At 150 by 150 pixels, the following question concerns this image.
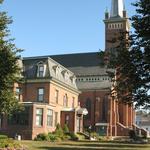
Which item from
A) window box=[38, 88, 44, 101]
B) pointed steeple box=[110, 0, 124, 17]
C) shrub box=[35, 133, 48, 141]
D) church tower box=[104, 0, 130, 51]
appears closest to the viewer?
shrub box=[35, 133, 48, 141]

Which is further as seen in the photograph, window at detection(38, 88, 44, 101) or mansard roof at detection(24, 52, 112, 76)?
mansard roof at detection(24, 52, 112, 76)

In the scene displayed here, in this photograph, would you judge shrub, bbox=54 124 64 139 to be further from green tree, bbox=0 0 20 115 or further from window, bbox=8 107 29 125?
green tree, bbox=0 0 20 115

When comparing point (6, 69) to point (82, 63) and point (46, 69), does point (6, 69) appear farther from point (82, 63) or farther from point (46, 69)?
point (82, 63)

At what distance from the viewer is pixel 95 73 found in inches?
3506

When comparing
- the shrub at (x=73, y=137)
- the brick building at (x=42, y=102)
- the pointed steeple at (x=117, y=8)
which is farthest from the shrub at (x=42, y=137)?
the pointed steeple at (x=117, y=8)

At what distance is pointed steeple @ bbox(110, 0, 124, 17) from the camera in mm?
104931

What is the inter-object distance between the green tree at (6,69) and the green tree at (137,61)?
20.0ft

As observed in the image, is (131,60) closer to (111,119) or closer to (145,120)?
(111,119)

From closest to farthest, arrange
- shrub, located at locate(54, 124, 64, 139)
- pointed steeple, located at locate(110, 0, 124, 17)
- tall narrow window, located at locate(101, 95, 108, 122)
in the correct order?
shrub, located at locate(54, 124, 64, 139), tall narrow window, located at locate(101, 95, 108, 122), pointed steeple, located at locate(110, 0, 124, 17)

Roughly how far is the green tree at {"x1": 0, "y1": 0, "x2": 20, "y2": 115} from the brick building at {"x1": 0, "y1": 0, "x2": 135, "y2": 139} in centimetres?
637

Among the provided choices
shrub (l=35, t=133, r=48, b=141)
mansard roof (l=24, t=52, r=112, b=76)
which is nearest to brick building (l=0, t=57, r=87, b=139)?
shrub (l=35, t=133, r=48, b=141)

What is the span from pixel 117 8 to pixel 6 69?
84310 mm

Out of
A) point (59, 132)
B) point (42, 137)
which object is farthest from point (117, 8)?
point (42, 137)

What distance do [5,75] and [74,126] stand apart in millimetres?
36338
